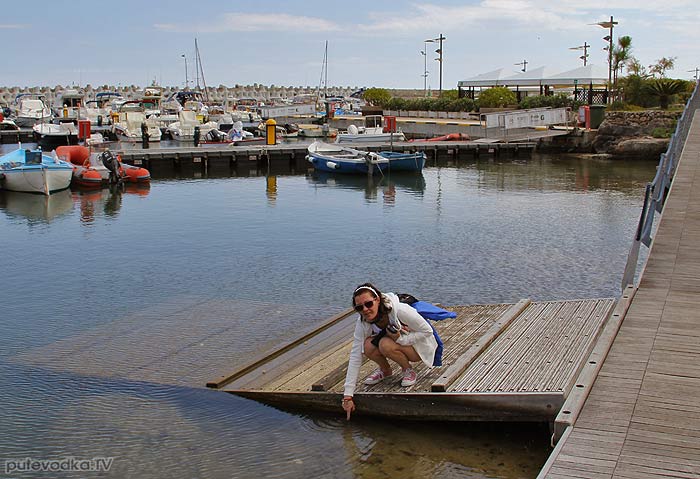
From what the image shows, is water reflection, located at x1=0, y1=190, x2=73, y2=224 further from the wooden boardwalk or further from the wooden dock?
the wooden boardwalk

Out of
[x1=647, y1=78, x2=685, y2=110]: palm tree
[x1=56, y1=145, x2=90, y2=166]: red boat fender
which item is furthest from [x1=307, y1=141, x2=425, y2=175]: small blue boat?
[x1=647, y1=78, x2=685, y2=110]: palm tree

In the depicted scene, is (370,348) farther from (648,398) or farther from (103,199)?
(103,199)

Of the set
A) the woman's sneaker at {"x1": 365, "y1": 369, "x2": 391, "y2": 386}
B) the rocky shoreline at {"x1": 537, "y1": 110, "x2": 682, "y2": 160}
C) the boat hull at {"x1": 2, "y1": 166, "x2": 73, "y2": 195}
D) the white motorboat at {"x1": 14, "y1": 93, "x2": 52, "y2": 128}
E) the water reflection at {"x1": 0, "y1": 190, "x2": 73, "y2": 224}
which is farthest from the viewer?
the white motorboat at {"x1": 14, "y1": 93, "x2": 52, "y2": 128}

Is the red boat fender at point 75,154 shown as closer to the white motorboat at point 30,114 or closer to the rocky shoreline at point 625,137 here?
the rocky shoreline at point 625,137

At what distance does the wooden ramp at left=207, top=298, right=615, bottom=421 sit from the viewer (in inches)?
311

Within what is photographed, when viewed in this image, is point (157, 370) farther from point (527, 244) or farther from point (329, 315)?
point (527, 244)

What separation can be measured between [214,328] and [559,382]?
634cm

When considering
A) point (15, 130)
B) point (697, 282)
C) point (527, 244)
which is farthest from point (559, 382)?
point (15, 130)

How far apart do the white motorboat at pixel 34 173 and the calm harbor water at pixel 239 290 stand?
62 centimetres

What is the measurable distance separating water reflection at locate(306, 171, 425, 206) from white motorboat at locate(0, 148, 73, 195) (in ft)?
34.5

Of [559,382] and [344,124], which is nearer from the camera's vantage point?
[559,382]

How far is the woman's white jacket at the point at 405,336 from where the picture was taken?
26.3ft

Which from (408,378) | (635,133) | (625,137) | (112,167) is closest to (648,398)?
(408,378)

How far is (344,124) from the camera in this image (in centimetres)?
6788
